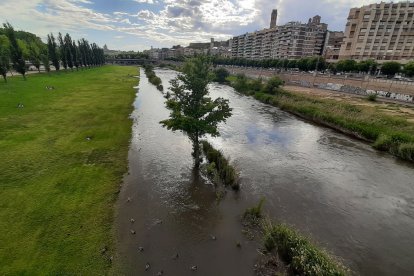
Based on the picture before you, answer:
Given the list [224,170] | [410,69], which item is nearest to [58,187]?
[224,170]

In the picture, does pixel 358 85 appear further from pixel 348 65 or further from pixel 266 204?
pixel 266 204

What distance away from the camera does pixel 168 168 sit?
26.8m

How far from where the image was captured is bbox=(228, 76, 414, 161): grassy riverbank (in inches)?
1382

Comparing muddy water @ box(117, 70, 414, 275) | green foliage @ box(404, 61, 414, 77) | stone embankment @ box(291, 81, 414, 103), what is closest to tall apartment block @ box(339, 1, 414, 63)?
green foliage @ box(404, 61, 414, 77)

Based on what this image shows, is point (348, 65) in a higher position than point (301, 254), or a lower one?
higher

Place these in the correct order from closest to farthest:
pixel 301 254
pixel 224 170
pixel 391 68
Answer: pixel 301 254 → pixel 224 170 → pixel 391 68

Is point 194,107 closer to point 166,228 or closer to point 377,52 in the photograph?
point 166,228

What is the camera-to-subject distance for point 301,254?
13586mm

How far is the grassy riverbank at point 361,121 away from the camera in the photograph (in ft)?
115

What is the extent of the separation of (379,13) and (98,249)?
140 metres

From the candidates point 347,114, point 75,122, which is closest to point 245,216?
point 75,122

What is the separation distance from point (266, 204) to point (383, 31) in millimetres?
125479

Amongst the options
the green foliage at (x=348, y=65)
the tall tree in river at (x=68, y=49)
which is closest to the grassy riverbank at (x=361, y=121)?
the green foliage at (x=348, y=65)

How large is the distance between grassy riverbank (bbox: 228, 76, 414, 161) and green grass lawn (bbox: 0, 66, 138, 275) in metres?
36.3
